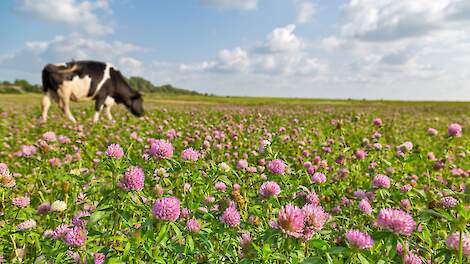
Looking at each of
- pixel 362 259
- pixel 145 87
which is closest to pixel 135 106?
pixel 362 259

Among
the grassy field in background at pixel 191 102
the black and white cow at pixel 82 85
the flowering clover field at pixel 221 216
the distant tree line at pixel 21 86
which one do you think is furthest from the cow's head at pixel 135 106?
A: the distant tree line at pixel 21 86

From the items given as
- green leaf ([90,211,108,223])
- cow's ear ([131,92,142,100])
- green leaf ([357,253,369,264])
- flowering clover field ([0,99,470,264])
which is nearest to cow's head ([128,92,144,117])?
cow's ear ([131,92,142,100])

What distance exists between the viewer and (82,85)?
1302 centimetres

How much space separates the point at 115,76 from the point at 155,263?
13.3 meters

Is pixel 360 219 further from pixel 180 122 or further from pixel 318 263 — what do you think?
pixel 180 122

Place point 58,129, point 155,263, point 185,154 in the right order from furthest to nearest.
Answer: point 58,129 < point 185,154 < point 155,263

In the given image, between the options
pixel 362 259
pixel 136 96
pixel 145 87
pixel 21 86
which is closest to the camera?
pixel 362 259

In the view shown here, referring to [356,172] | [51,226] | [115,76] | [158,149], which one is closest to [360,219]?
[356,172]

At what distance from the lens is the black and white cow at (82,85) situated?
494 inches

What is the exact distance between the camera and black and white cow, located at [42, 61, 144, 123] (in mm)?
12539

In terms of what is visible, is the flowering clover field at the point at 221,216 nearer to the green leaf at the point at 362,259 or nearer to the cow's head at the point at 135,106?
the green leaf at the point at 362,259

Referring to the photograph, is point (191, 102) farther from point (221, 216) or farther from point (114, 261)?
point (114, 261)

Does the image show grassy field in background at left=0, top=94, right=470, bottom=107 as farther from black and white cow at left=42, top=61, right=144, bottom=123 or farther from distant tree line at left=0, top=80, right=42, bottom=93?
distant tree line at left=0, top=80, right=42, bottom=93

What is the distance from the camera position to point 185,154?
2.88m
